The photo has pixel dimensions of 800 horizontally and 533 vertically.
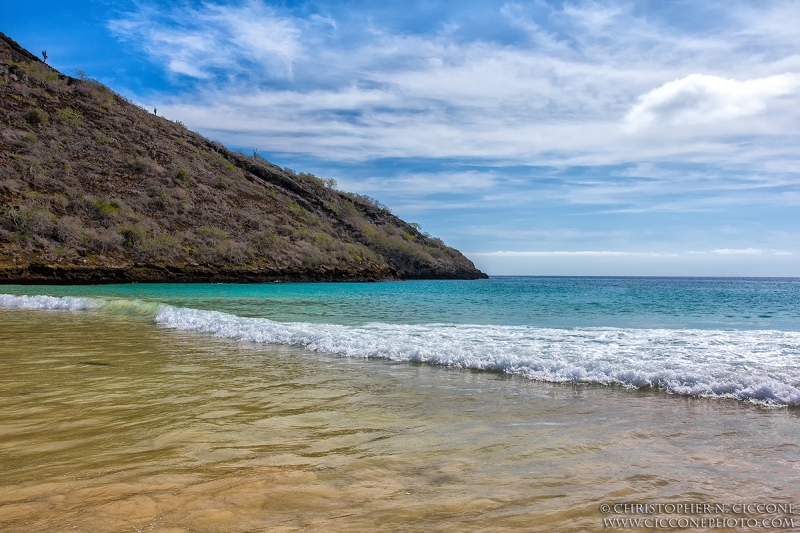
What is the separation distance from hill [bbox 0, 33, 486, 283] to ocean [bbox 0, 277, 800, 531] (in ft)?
136

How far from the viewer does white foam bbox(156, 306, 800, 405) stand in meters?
7.94

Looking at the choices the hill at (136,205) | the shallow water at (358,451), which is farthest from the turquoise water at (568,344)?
the hill at (136,205)

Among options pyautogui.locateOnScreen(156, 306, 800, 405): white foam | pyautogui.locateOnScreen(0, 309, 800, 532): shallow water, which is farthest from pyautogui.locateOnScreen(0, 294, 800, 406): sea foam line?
pyautogui.locateOnScreen(0, 309, 800, 532): shallow water

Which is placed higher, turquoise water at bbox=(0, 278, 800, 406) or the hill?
the hill

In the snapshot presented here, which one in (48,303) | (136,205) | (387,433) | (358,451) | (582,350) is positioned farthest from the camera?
(136,205)

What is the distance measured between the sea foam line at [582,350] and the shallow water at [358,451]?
571 mm

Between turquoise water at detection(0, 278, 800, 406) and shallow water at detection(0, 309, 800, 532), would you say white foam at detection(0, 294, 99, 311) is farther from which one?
shallow water at detection(0, 309, 800, 532)

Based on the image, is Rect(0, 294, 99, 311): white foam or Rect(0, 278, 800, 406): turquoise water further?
Rect(0, 294, 99, 311): white foam

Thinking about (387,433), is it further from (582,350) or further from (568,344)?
(568,344)

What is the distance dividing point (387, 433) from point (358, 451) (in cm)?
66

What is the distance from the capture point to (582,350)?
11047 mm

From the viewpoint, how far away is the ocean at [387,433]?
11.9ft

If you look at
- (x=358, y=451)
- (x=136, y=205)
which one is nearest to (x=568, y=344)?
(x=358, y=451)

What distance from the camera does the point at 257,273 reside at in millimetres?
60594
